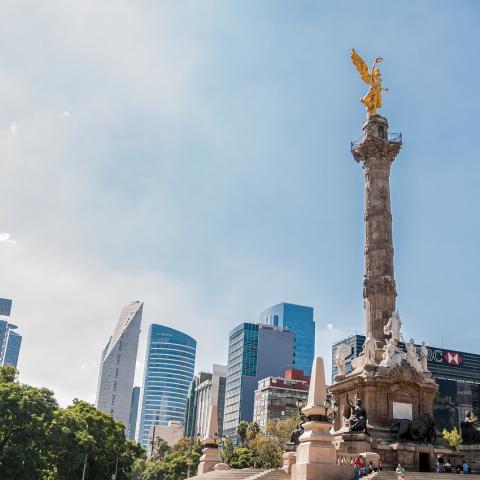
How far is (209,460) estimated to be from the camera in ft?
122

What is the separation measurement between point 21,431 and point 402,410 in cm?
2282

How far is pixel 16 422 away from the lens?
121 feet

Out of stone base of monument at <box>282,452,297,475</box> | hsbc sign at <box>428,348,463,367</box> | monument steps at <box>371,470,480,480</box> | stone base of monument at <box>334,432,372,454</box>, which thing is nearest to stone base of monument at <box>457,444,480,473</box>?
monument steps at <box>371,470,480,480</box>

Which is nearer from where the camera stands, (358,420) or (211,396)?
(358,420)

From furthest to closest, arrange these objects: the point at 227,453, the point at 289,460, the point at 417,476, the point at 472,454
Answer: the point at 227,453, the point at 472,454, the point at 289,460, the point at 417,476

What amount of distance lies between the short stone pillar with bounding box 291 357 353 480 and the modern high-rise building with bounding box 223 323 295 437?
4997 inches

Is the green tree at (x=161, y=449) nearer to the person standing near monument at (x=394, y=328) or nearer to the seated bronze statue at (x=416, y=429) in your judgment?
the person standing near monument at (x=394, y=328)

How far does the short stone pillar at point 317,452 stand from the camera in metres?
21.3

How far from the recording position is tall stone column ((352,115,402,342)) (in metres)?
35.3

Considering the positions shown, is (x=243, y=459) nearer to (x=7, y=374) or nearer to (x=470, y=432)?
(x=7, y=374)

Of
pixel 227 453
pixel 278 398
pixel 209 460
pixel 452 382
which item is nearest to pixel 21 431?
pixel 209 460

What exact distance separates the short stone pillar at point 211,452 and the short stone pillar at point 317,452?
51.5 ft

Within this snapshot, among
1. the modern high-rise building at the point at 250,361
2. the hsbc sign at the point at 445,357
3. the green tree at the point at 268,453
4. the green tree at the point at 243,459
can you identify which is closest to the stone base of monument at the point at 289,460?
the green tree at the point at 268,453

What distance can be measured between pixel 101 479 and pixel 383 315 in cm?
3098
